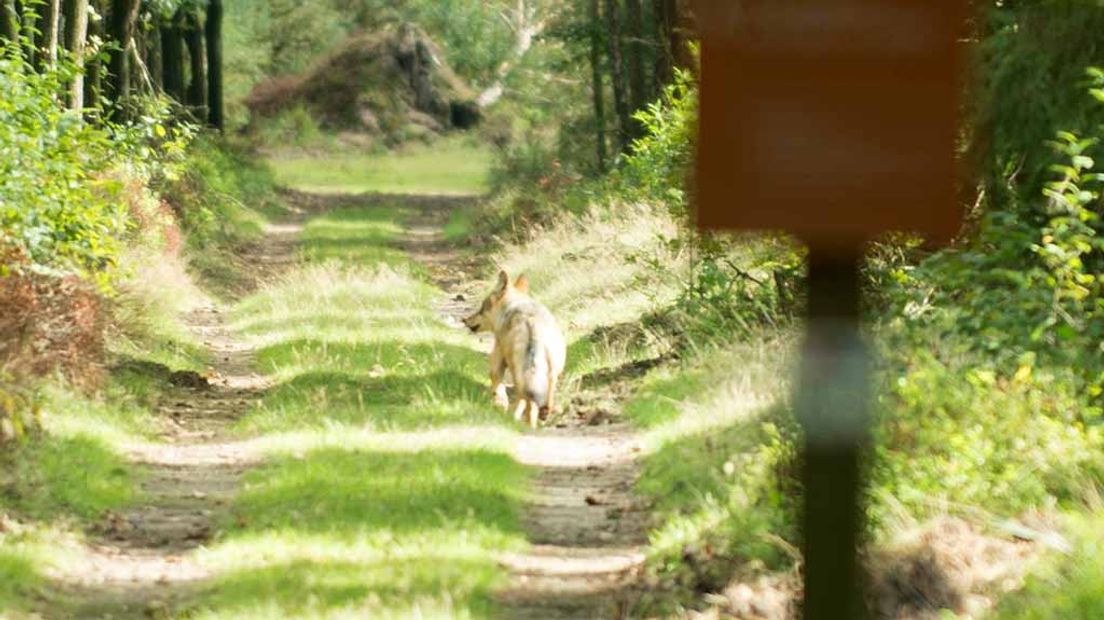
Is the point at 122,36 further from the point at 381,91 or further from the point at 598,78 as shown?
the point at 381,91

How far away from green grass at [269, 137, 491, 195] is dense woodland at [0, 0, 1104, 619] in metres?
24.1

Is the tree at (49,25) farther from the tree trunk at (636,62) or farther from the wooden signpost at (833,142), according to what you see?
the wooden signpost at (833,142)

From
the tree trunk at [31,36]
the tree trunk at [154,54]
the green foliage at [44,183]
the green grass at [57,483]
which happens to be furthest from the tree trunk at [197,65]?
the green grass at [57,483]

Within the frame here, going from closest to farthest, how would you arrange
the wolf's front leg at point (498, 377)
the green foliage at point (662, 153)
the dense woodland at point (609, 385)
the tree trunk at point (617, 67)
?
the dense woodland at point (609, 385) → the wolf's front leg at point (498, 377) → the green foliage at point (662, 153) → the tree trunk at point (617, 67)

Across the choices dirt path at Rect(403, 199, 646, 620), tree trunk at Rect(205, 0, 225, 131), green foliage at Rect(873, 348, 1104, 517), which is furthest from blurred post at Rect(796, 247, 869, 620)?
tree trunk at Rect(205, 0, 225, 131)

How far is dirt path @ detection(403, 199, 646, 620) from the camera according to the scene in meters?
8.48

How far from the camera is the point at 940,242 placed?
3.65 metres

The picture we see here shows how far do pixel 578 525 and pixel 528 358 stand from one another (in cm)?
319

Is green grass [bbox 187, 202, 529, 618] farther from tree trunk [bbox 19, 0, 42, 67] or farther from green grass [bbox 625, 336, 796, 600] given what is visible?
tree trunk [bbox 19, 0, 42, 67]

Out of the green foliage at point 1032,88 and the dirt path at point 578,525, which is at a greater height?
the green foliage at point 1032,88

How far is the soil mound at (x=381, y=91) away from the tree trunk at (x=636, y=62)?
31844 mm

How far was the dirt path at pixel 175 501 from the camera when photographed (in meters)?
8.69

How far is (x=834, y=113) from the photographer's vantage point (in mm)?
3410

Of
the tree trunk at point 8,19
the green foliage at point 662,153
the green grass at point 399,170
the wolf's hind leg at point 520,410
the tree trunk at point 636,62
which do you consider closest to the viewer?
the wolf's hind leg at point 520,410
